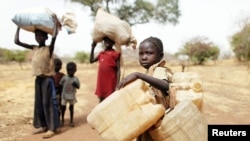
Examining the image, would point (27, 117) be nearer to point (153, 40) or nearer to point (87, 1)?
point (153, 40)

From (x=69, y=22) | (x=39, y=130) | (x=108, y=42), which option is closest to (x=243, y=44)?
(x=108, y=42)

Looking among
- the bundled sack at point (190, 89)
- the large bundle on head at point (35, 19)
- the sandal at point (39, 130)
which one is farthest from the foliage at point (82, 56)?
the bundled sack at point (190, 89)

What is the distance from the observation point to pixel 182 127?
7.13ft

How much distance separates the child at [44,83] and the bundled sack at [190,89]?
281 cm

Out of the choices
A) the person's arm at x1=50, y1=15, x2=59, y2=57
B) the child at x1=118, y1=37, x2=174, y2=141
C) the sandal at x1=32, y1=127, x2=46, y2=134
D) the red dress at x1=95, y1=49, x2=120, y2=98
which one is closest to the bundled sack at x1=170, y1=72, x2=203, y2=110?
the child at x1=118, y1=37, x2=174, y2=141

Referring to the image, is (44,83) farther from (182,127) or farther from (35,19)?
(182,127)

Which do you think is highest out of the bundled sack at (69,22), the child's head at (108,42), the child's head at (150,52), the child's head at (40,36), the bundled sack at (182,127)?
the bundled sack at (69,22)

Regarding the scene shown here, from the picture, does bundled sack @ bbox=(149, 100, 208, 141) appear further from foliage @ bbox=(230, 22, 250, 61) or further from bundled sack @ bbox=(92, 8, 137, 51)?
foliage @ bbox=(230, 22, 250, 61)

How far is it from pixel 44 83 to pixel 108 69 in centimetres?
93

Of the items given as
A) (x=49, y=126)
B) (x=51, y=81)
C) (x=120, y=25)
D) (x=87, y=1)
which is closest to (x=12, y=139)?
(x=49, y=126)

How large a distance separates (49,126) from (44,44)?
1.19 metres

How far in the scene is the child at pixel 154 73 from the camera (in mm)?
2275

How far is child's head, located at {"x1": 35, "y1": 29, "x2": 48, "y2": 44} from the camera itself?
492 centimetres

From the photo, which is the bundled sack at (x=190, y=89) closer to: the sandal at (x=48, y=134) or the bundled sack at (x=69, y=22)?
the bundled sack at (x=69, y=22)
